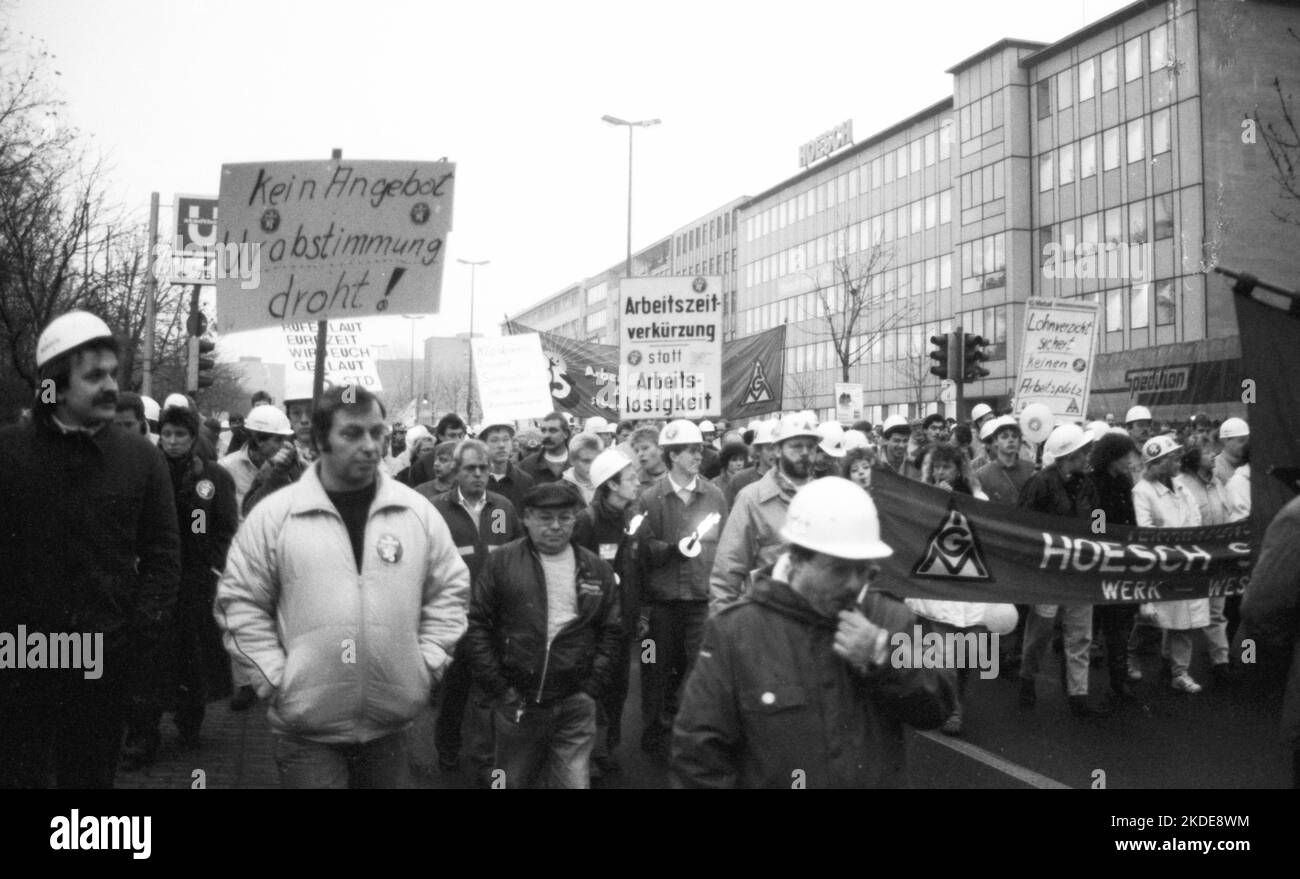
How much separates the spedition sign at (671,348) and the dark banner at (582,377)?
253 inches

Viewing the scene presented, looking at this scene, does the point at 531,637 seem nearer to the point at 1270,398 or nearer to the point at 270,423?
the point at 1270,398

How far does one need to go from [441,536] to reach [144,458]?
42.9 inches

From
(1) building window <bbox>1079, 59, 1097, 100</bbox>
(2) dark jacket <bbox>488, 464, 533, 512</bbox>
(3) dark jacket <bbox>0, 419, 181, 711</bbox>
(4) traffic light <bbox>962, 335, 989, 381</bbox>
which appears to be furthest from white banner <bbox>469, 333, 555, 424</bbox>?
(1) building window <bbox>1079, 59, 1097, 100</bbox>

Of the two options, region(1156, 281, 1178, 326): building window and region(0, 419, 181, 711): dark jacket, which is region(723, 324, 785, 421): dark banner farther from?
region(1156, 281, 1178, 326): building window

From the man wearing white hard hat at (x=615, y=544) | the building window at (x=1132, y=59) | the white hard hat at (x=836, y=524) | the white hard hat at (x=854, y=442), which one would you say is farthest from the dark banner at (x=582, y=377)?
the building window at (x=1132, y=59)

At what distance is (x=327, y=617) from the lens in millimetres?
4184

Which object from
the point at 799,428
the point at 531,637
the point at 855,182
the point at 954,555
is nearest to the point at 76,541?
the point at 531,637

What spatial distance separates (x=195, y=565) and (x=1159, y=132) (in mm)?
48136

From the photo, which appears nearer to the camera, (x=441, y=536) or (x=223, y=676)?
(x=441, y=536)

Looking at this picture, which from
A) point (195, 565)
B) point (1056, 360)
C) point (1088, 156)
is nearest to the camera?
point (195, 565)

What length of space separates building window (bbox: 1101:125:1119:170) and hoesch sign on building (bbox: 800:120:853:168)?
27.0 m

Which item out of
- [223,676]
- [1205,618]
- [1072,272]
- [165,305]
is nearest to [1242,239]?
A: [1072,272]

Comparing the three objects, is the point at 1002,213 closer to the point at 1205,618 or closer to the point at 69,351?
the point at 1205,618
